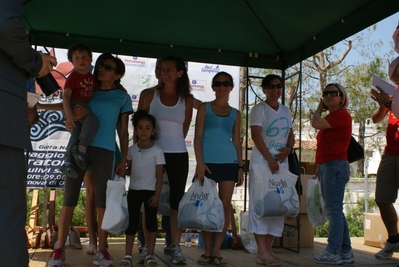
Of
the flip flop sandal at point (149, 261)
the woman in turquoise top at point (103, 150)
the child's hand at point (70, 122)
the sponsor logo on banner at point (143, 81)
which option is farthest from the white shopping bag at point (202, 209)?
the sponsor logo on banner at point (143, 81)

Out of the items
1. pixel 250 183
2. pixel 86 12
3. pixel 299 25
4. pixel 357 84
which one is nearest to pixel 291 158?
pixel 250 183

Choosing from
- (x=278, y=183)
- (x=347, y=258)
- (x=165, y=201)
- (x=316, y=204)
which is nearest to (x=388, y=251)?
(x=347, y=258)

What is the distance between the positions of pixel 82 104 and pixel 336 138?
2.41m

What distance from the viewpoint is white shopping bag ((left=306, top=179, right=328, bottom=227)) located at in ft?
14.6

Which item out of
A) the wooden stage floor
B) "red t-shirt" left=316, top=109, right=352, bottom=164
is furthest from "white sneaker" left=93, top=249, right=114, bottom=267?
"red t-shirt" left=316, top=109, right=352, bottom=164

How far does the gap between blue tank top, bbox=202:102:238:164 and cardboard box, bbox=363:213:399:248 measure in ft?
8.22

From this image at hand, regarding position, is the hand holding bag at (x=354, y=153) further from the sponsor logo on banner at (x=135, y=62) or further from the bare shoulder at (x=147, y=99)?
the sponsor logo on banner at (x=135, y=62)

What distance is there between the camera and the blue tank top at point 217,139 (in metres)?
3.93

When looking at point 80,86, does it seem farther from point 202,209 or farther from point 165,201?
point 202,209

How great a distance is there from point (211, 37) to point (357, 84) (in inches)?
486

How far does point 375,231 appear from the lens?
5488mm

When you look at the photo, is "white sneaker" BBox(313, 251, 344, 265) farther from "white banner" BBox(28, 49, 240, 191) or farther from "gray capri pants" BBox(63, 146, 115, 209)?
"white banner" BBox(28, 49, 240, 191)

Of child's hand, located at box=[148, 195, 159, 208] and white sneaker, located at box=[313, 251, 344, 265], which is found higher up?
child's hand, located at box=[148, 195, 159, 208]

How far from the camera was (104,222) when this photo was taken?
3391 mm
